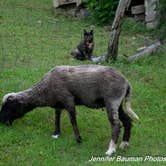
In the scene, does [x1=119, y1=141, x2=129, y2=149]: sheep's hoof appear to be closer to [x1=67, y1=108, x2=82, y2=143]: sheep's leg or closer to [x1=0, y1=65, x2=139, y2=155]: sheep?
[x1=0, y1=65, x2=139, y2=155]: sheep

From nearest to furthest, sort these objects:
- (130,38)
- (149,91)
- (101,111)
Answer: (101,111) → (149,91) → (130,38)

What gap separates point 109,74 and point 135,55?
303 inches

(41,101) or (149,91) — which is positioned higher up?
(41,101)

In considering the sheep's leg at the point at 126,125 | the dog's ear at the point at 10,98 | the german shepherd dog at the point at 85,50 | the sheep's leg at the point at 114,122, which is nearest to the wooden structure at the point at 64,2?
the german shepherd dog at the point at 85,50

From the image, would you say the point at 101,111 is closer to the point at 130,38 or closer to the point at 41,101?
the point at 41,101

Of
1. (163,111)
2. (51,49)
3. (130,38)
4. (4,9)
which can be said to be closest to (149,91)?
(163,111)

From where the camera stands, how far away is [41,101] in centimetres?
968

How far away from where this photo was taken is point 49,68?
46.8 ft

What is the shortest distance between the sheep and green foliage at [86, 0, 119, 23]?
13.1 meters

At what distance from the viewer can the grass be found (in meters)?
9.08

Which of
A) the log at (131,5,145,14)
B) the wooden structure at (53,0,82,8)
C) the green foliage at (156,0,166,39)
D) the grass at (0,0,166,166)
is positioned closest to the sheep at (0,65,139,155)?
the grass at (0,0,166,166)

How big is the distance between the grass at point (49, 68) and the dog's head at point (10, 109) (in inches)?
7.2

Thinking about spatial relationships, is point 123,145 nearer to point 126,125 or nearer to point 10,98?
point 126,125

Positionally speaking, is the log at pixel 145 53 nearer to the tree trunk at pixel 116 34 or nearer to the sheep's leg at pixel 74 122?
the tree trunk at pixel 116 34
